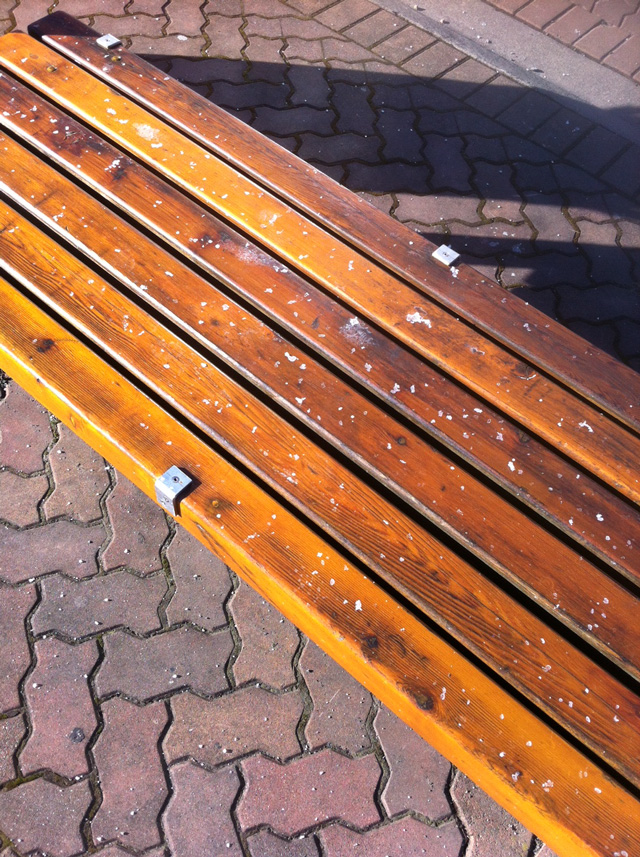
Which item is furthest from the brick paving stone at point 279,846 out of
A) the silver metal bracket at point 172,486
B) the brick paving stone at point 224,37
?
the brick paving stone at point 224,37

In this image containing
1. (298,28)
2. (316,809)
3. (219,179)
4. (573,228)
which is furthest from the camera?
(298,28)

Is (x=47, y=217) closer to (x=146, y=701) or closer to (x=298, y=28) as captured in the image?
(x=146, y=701)

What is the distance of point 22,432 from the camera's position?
2549 mm

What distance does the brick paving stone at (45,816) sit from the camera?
6.16 ft

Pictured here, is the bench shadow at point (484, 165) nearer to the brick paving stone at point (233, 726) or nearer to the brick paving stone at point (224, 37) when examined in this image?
the brick paving stone at point (224, 37)

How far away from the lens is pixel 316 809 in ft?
6.49

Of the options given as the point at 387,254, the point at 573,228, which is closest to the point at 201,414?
the point at 387,254

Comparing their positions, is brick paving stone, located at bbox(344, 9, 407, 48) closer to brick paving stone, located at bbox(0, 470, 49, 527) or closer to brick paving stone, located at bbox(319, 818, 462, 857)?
brick paving stone, located at bbox(0, 470, 49, 527)

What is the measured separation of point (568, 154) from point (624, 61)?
919mm

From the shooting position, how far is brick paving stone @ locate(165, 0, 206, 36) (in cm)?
388

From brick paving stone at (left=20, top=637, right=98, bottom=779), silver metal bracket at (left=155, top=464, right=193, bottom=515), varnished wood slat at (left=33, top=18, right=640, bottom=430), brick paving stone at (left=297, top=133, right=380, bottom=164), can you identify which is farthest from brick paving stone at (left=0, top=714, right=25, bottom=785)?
brick paving stone at (left=297, top=133, right=380, bottom=164)

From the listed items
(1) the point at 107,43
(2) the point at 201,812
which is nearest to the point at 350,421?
(2) the point at 201,812

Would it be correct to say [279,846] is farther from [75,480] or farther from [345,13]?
[345,13]

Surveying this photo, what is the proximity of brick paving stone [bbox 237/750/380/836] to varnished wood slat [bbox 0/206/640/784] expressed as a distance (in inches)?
31.1
